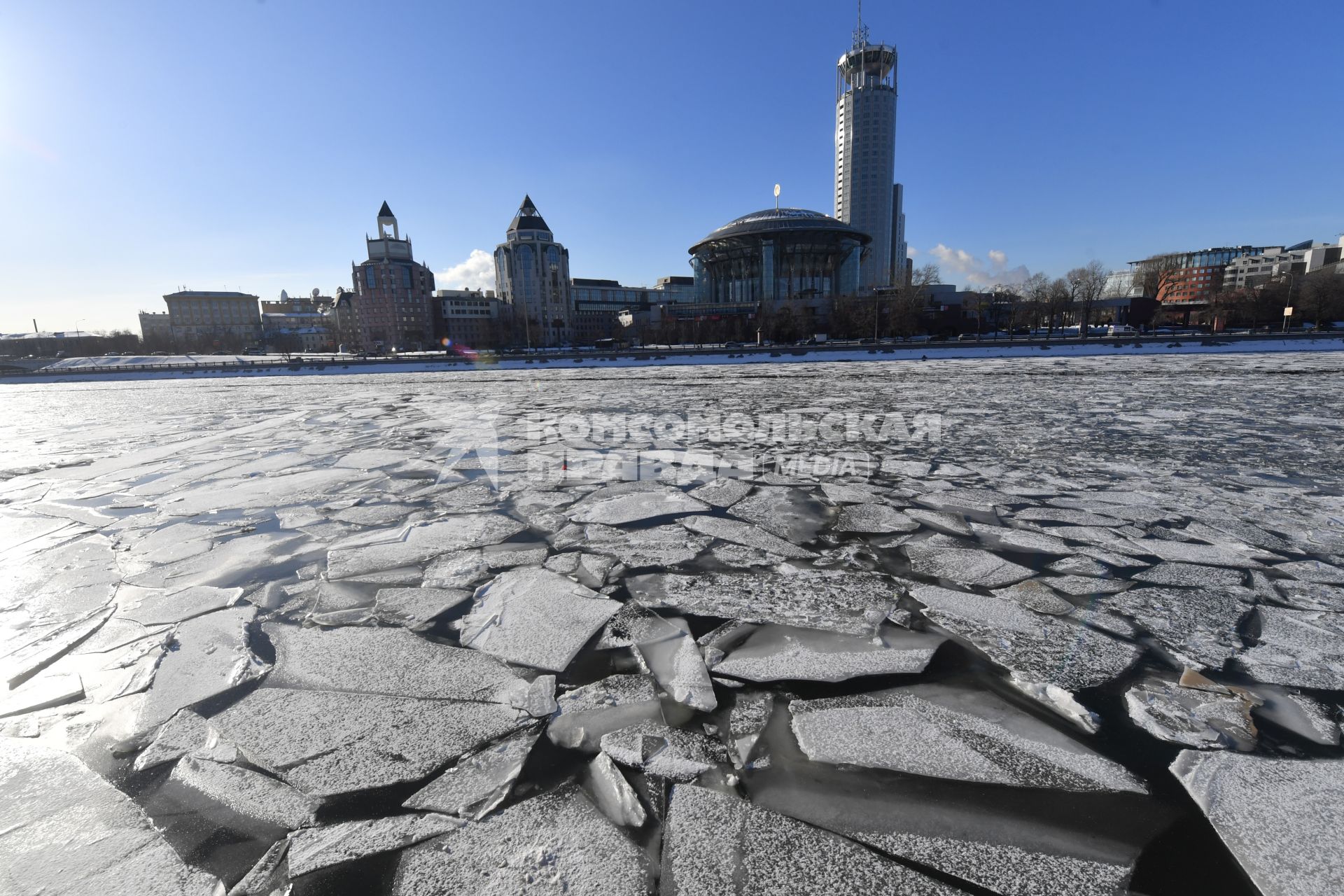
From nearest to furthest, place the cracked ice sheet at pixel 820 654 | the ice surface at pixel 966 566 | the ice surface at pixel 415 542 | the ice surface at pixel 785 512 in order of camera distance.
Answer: the cracked ice sheet at pixel 820 654 < the ice surface at pixel 966 566 < the ice surface at pixel 415 542 < the ice surface at pixel 785 512

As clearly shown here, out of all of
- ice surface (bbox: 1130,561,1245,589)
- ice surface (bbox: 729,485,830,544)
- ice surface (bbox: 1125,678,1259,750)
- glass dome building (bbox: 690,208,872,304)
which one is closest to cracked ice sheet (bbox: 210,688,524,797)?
ice surface (bbox: 1125,678,1259,750)

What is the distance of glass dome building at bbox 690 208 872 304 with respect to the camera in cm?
8425

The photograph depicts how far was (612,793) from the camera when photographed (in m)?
1.79

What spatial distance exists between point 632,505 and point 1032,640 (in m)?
2.98

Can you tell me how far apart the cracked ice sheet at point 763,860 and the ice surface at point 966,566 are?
205 centimetres

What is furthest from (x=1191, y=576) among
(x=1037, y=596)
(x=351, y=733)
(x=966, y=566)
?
(x=351, y=733)

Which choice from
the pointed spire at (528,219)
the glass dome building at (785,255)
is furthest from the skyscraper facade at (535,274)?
the glass dome building at (785,255)

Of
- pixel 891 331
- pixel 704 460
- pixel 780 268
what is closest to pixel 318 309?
pixel 780 268

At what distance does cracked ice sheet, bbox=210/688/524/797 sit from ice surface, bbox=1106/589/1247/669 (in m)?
2.83

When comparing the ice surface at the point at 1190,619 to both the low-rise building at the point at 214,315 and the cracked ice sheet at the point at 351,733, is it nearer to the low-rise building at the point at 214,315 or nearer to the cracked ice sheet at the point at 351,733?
the cracked ice sheet at the point at 351,733

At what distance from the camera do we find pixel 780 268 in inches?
3398

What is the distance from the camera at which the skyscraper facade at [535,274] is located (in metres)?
106

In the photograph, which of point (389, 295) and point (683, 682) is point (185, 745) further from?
point (389, 295)

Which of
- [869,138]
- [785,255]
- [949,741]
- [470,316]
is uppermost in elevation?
[869,138]
